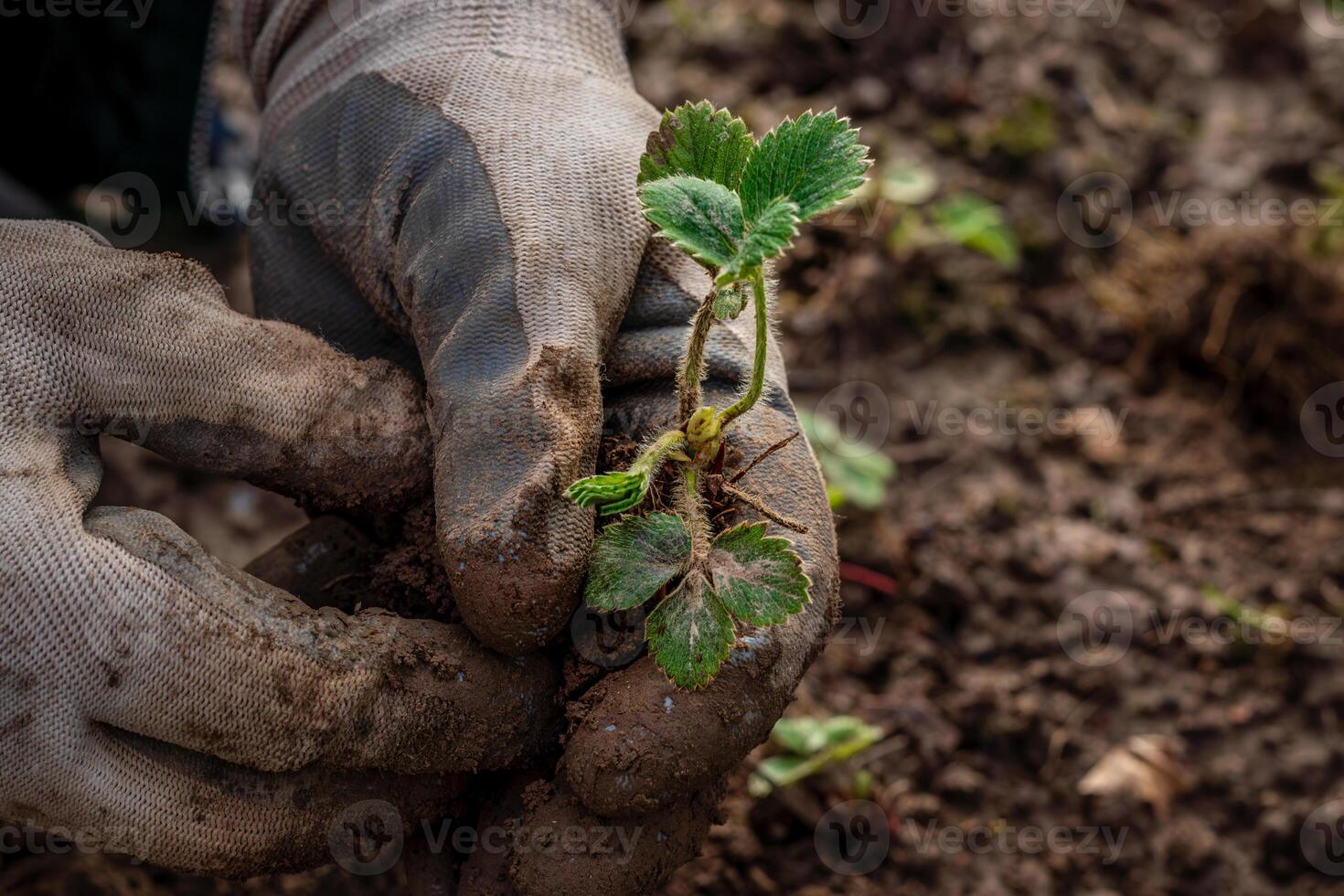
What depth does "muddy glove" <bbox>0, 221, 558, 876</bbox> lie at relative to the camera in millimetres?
1302

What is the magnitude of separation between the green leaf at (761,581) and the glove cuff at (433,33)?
961 mm

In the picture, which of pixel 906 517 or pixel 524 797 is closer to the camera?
pixel 524 797

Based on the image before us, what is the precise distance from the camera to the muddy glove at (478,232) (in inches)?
52.6

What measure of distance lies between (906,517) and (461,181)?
154 centimetres

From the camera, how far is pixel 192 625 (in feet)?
4.33

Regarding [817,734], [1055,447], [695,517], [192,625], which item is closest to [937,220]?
[1055,447]

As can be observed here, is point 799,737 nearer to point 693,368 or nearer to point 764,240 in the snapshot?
point 693,368

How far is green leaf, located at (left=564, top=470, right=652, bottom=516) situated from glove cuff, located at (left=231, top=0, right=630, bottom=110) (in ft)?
2.88

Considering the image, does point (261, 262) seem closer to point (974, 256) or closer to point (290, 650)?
point (290, 650)

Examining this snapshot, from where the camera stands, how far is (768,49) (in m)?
3.54

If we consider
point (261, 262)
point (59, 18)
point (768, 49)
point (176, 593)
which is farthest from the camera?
point (768, 49)

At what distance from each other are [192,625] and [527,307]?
0.59 meters

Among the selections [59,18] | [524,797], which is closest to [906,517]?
[524,797]

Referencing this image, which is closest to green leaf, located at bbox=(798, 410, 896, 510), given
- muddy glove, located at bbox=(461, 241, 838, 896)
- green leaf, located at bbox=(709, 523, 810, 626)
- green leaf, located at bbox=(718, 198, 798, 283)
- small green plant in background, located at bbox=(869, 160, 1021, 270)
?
small green plant in background, located at bbox=(869, 160, 1021, 270)
